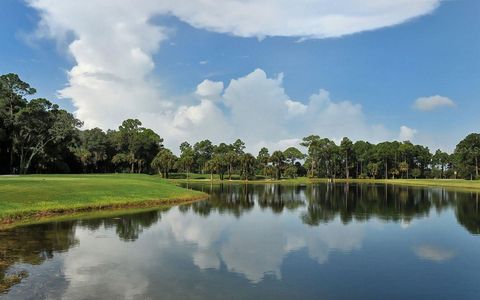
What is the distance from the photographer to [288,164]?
186 m

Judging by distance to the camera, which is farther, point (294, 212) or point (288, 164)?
point (288, 164)

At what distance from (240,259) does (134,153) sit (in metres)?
137


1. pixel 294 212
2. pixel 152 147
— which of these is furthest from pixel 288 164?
pixel 294 212

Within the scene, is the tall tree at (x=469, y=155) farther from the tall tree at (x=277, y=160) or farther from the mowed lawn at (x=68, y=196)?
the mowed lawn at (x=68, y=196)

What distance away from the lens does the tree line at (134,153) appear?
88.6 meters

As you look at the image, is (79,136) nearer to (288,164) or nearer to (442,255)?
(288,164)

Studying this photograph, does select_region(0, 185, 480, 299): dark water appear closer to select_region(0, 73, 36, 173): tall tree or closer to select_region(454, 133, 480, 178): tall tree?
select_region(0, 73, 36, 173): tall tree

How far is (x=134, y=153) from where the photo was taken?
506 feet

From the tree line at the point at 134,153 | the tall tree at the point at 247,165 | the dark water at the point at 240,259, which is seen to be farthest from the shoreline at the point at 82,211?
the tall tree at the point at 247,165

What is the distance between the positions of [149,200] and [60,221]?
699 inches

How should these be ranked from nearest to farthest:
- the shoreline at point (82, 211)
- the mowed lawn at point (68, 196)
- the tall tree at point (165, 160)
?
the shoreline at point (82, 211) < the mowed lawn at point (68, 196) < the tall tree at point (165, 160)

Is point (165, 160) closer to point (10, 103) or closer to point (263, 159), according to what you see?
point (263, 159)

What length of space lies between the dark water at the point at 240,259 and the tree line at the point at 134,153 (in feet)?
205

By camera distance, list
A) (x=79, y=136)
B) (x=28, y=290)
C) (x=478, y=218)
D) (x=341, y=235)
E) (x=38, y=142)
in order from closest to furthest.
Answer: (x=28, y=290) < (x=341, y=235) < (x=478, y=218) < (x=38, y=142) < (x=79, y=136)
